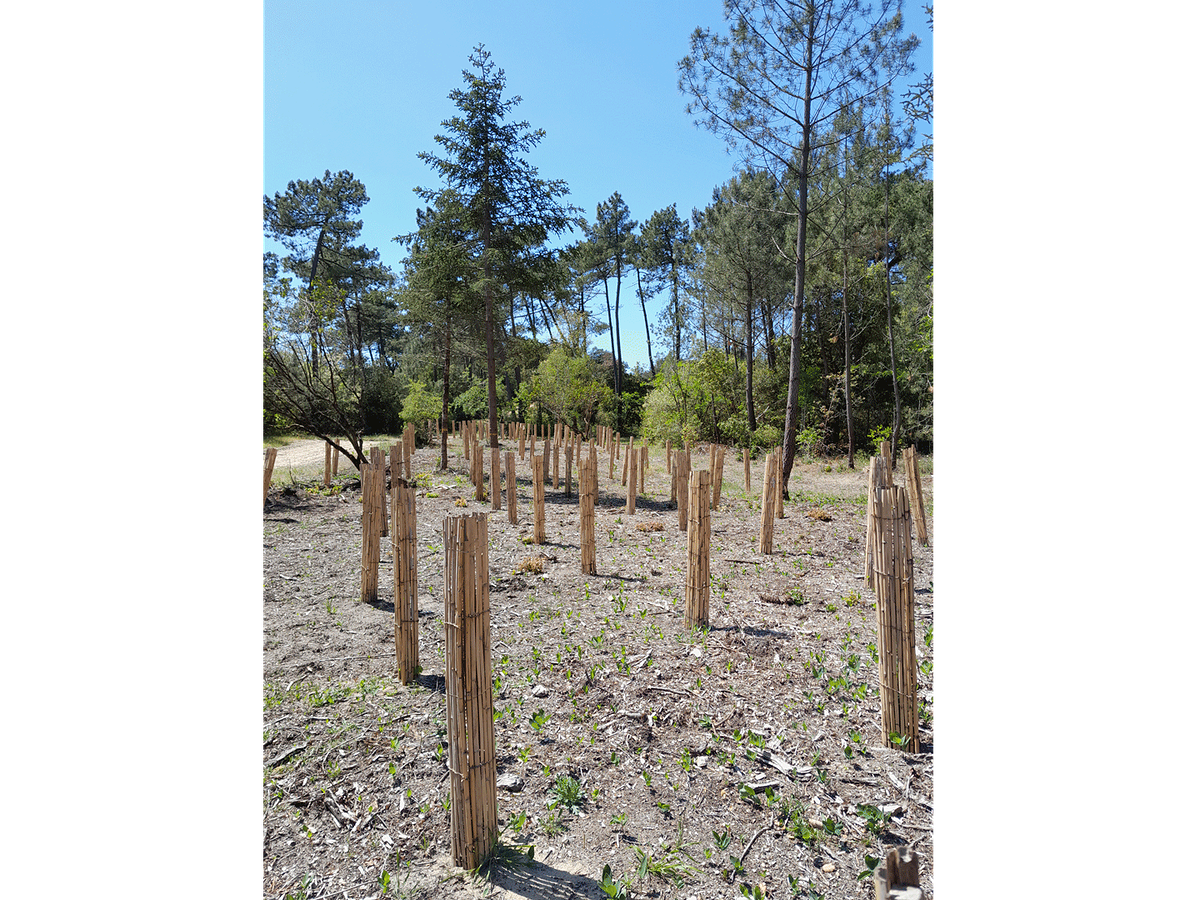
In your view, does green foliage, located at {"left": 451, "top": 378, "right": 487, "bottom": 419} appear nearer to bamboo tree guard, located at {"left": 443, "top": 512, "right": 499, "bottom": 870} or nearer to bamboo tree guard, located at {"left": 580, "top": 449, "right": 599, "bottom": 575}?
bamboo tree guard, located at {"left": 580, "top": 449, "right": 599, "bottom": 575}

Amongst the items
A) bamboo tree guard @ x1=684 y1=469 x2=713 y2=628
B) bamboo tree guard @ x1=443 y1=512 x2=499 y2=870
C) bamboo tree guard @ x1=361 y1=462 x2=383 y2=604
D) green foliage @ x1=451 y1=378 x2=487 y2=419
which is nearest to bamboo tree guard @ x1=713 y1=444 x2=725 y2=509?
bamboo tree guard @ x1=684 y1=469 x2=713 y2=628

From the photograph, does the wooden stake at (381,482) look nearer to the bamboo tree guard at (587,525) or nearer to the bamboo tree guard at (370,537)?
the bamboo tree guard at (370,537)

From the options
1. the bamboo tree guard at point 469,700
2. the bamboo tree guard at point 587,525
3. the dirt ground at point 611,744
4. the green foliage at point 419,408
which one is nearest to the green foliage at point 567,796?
the dirt ground at point 611,744

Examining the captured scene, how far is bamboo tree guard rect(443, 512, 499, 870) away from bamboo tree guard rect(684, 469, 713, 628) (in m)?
2.83

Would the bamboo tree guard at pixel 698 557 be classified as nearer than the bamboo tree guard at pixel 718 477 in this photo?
Yes

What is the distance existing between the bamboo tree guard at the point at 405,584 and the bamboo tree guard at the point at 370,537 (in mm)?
1316

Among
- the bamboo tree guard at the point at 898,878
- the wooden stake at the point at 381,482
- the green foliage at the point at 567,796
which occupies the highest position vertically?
the wooden stake at the point at 381,482

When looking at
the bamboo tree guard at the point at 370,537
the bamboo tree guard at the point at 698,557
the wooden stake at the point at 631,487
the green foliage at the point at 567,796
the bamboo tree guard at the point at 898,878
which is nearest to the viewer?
the bamboo tree guard at the point at 898,878

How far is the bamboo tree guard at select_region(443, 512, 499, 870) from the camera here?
2301mm

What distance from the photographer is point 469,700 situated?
2311 mm

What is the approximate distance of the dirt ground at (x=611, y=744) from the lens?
2.35 meters

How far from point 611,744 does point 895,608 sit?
1.81 metres
